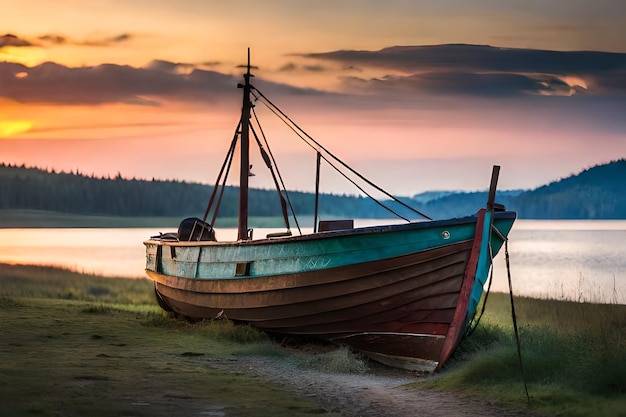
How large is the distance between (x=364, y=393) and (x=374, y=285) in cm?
345

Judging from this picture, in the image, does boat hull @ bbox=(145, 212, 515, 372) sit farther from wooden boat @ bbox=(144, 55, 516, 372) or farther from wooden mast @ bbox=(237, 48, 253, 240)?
wooden mast @ bbox=(237, 48, 253, 240)

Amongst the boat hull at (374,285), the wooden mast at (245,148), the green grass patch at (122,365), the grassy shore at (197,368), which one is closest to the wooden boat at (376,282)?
the boat hull at (374,285)

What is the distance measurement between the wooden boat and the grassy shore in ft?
2.03

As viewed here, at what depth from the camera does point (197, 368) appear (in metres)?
14.4

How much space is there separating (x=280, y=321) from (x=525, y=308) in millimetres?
11497

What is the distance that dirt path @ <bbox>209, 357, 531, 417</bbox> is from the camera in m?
11.3

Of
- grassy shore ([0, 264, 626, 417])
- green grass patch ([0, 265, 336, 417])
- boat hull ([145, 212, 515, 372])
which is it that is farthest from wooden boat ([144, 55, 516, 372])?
green grass patch ([0, 265, 336, 417])

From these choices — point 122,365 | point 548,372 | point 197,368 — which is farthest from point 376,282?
point 122,365

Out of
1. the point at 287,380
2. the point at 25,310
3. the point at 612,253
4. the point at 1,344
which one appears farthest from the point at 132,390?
the point at 612,253

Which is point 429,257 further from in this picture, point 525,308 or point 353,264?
point 525,308

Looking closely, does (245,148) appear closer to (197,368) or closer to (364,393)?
(197,368)

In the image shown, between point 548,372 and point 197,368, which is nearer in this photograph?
point 548,372

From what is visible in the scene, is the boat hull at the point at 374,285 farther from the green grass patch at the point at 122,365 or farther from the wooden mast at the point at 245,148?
the wooden mast at the point at 245,148

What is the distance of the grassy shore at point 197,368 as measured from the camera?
11.2m
